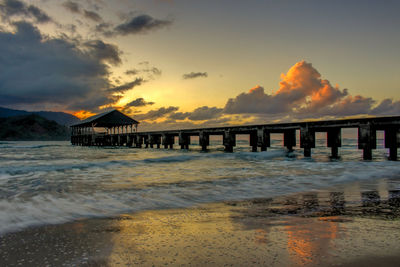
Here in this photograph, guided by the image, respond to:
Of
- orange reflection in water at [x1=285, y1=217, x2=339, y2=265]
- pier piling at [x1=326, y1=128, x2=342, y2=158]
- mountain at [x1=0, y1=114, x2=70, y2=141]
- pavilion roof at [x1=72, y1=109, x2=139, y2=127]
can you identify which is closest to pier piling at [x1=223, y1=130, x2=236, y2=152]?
pier piling at [x1=326, y1=128, x2=342, y2=158]

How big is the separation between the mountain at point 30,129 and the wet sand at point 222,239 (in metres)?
193

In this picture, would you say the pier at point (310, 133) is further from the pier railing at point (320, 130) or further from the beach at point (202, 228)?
the beach at point (202, 228)

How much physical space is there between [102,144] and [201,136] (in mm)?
36891

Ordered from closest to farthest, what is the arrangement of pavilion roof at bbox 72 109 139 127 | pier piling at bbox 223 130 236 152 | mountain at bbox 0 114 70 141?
1. pier piling at bbox 223 130 236 152
2. pavilion roof at bbox 72 109 139 127
3. mountain at bbox 0 114 70 141

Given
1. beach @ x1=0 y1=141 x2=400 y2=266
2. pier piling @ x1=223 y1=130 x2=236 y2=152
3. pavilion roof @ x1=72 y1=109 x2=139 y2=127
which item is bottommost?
beach @ x1=0 y1=141 x2=400 y2=266

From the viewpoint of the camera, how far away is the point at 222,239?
312cm

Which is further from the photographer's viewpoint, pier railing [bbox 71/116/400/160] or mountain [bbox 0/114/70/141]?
mountain [bbox 0/114/70/141]

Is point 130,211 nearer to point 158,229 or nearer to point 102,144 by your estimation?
point 158,229

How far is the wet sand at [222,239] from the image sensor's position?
2.55 meters

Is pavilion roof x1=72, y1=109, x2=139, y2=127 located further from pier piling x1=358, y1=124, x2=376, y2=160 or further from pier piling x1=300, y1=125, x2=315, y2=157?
pier piling x1=358, y1=124, x2=376, y2=160

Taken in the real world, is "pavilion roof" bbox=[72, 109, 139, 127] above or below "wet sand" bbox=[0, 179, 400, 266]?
above

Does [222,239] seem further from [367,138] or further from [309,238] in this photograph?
[367,138]

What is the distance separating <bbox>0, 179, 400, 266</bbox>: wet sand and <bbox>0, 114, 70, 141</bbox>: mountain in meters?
193

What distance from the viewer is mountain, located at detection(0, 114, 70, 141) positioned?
16702 cm
